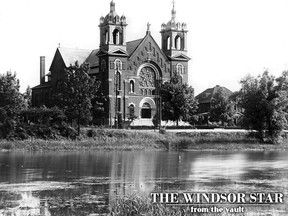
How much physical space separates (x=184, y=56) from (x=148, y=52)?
785 centimetres

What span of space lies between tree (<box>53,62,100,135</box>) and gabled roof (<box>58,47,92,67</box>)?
30.8 metres

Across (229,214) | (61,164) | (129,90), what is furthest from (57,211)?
(129,90)

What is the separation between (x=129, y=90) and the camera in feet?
304

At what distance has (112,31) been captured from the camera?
92.5 m

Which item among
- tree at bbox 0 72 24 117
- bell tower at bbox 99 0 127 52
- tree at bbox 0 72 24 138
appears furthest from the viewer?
bell tower at bbox 99 0 127 52

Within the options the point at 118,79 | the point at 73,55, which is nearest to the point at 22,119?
the point at 118,79

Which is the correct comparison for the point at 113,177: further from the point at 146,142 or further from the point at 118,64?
the point at 118,64

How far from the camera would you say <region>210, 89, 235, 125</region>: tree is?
3866 inches

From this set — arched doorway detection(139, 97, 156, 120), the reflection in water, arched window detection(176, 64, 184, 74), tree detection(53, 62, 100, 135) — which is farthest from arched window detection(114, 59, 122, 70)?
the reflection in water

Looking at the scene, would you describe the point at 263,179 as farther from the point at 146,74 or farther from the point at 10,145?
the point at 146,74

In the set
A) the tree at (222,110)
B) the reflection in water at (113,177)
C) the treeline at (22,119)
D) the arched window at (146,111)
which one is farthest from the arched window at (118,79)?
the reflection in water at (113,177)

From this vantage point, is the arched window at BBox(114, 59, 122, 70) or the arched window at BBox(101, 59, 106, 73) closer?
the arched window at BBox(114, 59, 122, 70)

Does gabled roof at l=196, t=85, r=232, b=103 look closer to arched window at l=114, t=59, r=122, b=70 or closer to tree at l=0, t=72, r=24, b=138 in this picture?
arched window at l=114, t=59, r=122, b=70

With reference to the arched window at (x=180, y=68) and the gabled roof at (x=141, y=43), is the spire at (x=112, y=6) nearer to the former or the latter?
the gabled roof at (x=141, y=43)
